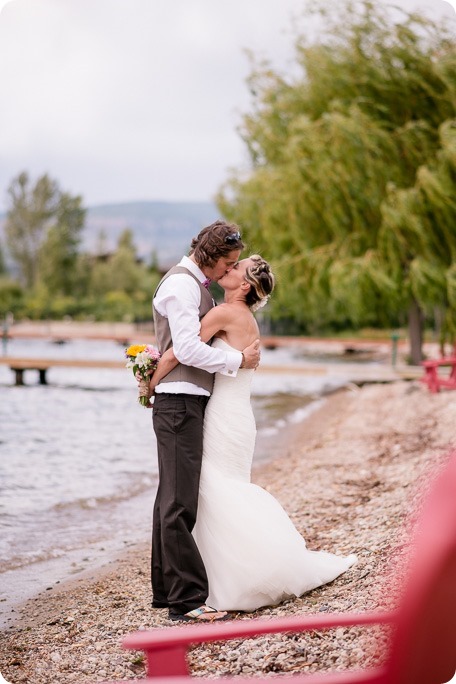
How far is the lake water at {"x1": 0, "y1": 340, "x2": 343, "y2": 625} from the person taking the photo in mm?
6312

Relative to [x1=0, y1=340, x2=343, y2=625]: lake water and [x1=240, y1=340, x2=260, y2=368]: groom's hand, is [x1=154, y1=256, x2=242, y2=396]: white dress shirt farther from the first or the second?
[x1=0, y1=340, x2=343, y2=625]: lake water

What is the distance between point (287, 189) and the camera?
58.3ft

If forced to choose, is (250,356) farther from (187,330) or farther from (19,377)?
(19,377)

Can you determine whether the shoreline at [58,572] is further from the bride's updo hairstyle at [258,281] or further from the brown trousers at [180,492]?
the bride's updo hairstyle at [258,281]

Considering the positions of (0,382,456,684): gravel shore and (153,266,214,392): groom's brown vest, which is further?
(153,266,214,392): groom's brown vest

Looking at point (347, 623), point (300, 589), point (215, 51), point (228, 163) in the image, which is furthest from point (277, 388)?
point (347, 623)

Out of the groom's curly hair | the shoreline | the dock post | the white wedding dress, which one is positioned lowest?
the dock post

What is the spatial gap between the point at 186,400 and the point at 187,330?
32cm

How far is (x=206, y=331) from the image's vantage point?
3.80 metres

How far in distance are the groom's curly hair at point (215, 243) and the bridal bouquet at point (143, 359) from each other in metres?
0.43

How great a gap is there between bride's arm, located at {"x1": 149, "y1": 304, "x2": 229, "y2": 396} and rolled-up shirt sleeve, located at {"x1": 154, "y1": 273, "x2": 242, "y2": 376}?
5cm

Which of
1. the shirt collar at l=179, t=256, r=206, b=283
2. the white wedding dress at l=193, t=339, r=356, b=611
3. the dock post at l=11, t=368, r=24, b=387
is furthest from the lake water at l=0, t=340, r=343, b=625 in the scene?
the shirt collar at l=179, t=256, r=206, b=283

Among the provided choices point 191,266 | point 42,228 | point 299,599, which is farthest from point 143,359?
point 42,228

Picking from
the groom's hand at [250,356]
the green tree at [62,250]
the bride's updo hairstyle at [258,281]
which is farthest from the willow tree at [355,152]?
the green tree at [62,250]
